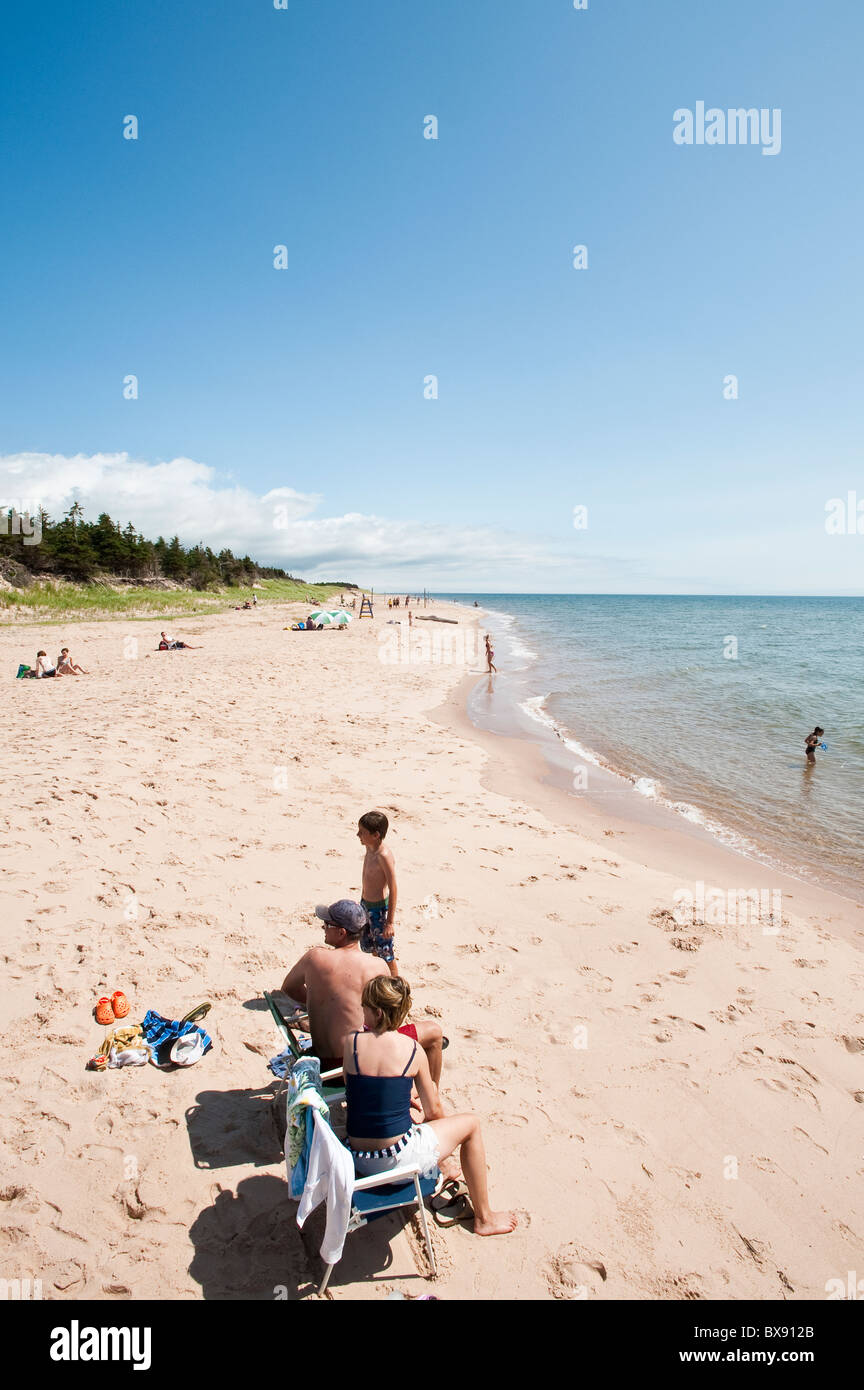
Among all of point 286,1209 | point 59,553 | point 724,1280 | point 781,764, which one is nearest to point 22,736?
point 286,1209

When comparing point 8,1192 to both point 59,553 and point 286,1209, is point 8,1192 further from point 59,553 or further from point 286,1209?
point 59,553

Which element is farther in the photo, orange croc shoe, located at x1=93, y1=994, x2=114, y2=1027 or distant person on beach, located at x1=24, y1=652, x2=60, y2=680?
distant person on beach, located at x1=24, y1=652, x2=60, y2=680

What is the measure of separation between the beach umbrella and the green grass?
346 inches

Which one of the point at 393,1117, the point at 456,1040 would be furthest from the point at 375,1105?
the point at 456,1040

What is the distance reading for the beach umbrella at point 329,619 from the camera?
38.2 m

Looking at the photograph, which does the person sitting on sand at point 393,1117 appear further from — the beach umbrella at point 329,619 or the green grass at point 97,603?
the beach umbrella at point 329,619

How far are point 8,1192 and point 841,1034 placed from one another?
595cm

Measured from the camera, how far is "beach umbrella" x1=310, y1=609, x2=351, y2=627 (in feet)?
125

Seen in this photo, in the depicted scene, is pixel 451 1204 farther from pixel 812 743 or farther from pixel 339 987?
pixel 812 743

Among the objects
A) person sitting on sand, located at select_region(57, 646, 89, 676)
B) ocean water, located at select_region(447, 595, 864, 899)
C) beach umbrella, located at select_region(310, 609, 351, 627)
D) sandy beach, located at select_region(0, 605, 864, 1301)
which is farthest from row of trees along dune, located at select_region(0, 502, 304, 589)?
sandy beach, located at select_region(0, 605, 864, 1301)

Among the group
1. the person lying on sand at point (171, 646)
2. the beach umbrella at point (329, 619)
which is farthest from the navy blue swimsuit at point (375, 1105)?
the beach umbrella at point (329, 619)

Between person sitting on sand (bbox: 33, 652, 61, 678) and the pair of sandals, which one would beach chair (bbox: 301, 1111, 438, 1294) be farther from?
person sitting on sand (bbox: 33, 652, 61, 678)

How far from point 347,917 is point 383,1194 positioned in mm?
1499

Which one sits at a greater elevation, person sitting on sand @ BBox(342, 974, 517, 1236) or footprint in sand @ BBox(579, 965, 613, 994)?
→ person sitting on sand @ BBox(342, 974, 517, 1236)
